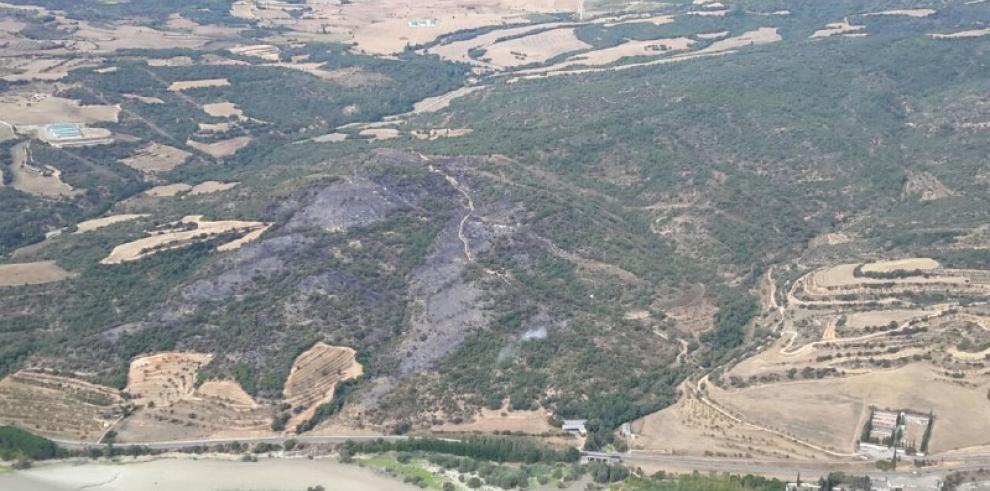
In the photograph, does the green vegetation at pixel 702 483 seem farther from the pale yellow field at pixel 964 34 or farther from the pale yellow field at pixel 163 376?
the pale yellow field at pixel 964 34

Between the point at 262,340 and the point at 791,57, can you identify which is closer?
the point at 262,340

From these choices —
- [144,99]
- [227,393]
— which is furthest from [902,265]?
[144,99]

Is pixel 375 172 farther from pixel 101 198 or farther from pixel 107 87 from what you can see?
pixel 107 87

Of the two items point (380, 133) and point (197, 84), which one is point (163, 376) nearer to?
point (380, 133)

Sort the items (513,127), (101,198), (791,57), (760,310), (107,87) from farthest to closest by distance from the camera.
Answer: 1. (791,57)
2. (107,87)
3. (513,127)
4. (101,198)
5. (760,310)

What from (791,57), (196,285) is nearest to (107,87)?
(196,285)

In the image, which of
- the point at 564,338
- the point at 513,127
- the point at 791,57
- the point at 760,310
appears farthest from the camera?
the point at 791,57
